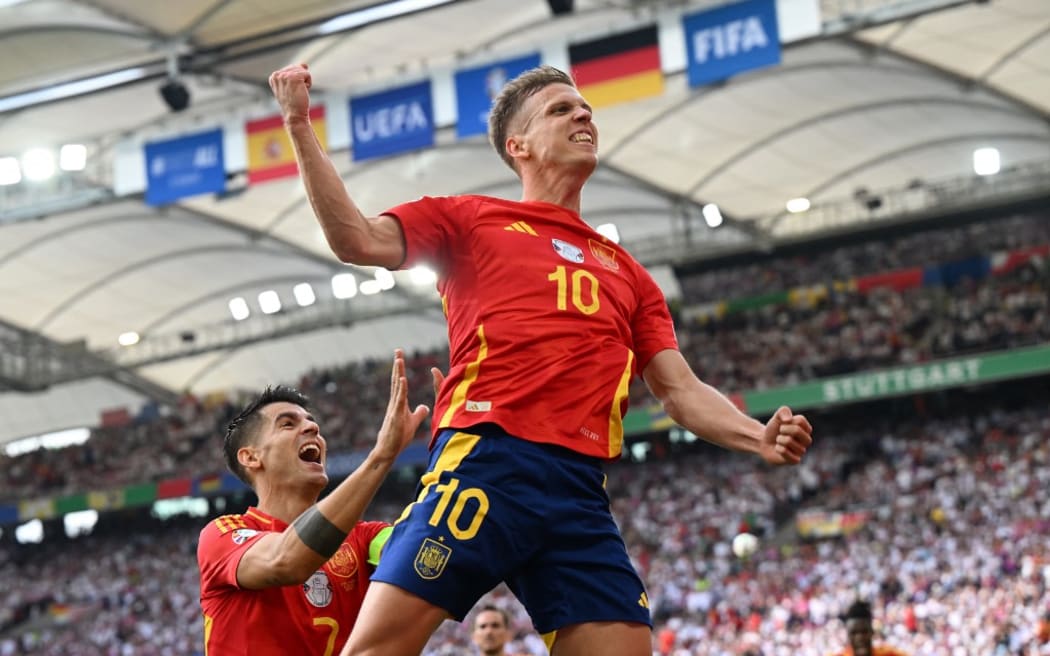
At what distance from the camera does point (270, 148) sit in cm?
2538

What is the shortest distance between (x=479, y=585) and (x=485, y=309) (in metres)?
0.79

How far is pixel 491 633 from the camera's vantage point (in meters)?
8.38

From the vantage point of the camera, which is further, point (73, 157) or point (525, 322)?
point (73, 157)

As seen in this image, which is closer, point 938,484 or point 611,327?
point 611,327

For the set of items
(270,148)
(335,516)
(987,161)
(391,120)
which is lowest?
(987,161)

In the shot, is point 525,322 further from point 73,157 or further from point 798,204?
point 798,204

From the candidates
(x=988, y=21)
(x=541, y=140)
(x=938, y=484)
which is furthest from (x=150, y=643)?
(x=541, y=140)

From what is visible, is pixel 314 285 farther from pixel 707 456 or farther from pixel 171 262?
pixel 707 456

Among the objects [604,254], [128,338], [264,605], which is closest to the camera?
[604,254]

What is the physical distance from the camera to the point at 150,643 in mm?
33125

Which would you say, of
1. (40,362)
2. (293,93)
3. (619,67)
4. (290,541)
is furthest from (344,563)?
(40,362)

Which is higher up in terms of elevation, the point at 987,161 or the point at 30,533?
the point at 987,161

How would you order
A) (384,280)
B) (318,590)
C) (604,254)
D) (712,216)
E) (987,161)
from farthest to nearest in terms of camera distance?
(384,280)
(712,216)
(987,161)
(318,590)
(604,254)

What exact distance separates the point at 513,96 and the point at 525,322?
33.7 inches
